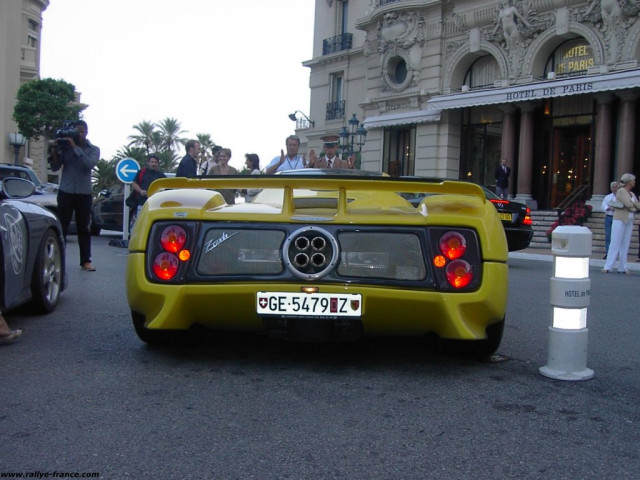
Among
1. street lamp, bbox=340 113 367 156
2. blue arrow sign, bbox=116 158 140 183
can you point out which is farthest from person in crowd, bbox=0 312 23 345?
street lamp, bbox=340 113 367 156

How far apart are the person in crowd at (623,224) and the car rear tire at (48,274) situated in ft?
28.7

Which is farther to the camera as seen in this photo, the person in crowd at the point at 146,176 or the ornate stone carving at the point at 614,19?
the ornate stone carving at the point at 614,19

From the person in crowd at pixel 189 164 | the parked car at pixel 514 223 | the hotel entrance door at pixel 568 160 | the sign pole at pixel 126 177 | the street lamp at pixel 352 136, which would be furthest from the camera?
the street lamp at pixel 352 136

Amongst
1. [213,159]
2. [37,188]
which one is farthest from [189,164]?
[37,188]

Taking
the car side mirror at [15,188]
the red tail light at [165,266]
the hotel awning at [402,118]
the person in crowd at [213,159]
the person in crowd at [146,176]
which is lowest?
the red tail light at [165,266]

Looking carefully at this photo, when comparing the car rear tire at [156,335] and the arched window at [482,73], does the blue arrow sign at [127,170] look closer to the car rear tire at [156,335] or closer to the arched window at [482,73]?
the car rear tire at [156,335]

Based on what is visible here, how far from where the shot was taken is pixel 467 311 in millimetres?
3359

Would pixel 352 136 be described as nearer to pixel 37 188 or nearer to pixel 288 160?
pixel 37 188

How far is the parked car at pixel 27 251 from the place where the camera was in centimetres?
423

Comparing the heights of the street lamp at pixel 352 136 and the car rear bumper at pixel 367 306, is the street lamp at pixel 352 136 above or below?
above

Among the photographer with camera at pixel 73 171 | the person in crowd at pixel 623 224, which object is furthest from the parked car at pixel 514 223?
the photographer with camera at pixel 73 171

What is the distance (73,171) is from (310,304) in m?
5.07

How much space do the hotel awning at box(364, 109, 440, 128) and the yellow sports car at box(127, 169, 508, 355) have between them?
72.9ft

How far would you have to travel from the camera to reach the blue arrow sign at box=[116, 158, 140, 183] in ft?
43.1
